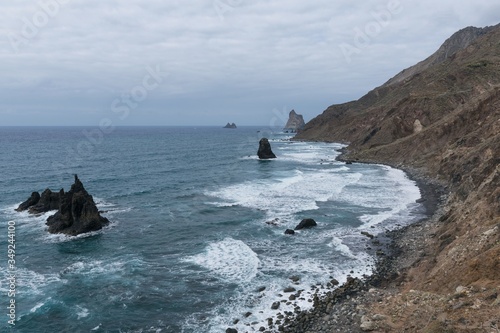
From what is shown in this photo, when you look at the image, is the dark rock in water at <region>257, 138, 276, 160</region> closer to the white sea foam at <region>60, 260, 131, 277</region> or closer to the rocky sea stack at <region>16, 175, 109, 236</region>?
the rocky sea stack at <region>16, 175, 109, 236</region>

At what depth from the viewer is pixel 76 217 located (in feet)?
150

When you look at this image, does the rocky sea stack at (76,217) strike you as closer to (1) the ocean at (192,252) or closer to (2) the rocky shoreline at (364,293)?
(1) the ocean at (192,252)

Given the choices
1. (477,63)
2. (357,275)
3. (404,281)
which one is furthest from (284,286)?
(477,63)

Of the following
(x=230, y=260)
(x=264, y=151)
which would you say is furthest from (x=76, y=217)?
(x=264, y=151)

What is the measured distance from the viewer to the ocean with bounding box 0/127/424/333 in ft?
90.1

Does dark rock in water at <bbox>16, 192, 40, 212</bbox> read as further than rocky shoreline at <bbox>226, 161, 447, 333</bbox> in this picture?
Yes

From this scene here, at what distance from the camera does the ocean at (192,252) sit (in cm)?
2747

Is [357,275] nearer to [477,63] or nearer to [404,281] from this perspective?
[404,281]

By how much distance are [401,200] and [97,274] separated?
135ft

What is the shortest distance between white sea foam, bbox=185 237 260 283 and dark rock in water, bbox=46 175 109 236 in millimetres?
14933

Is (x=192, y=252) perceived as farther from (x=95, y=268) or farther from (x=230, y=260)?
(x=95, y=268)

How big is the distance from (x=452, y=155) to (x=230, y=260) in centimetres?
4995

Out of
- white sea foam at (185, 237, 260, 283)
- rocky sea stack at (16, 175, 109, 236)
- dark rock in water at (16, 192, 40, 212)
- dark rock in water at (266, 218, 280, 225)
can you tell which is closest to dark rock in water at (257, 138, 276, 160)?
dark rock in water at (266, 218, 280, 225)

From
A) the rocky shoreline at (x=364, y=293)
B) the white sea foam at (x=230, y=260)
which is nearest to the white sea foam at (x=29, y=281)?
the white sea foam at (x=230, y=260)
